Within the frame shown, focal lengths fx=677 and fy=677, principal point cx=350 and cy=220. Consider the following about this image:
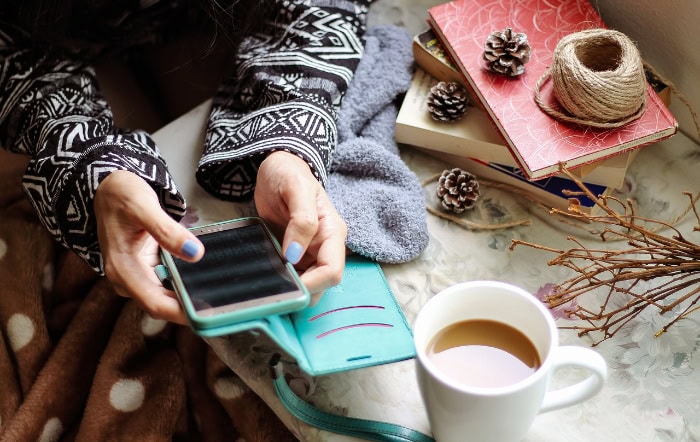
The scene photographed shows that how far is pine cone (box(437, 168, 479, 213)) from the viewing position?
70 cm

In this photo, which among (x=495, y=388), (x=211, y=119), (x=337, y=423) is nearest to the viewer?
Answer: (x=495, y=388)

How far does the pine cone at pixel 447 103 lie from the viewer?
28.0 inches

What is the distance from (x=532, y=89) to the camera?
2.26 ft

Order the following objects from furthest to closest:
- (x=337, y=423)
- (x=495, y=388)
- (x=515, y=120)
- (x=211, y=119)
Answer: (x=211, y=119) < (x=515, y=120) < (x=337, y=423) < (x=495, y=388)

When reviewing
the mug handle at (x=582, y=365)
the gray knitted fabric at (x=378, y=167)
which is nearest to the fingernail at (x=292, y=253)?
the gray knitted fabric at (x=378, y=167)

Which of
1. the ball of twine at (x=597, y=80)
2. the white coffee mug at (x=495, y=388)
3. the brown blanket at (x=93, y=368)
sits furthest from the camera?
the brown blanket at (x=93, y=368)

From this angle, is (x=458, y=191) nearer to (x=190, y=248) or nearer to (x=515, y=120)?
(x=515, y=120)

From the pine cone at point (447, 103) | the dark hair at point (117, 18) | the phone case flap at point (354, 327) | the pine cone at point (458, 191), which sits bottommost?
the pine cone at point (458, 191)

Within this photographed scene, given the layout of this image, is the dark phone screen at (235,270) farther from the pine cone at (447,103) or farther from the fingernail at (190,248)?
the pine cone at (447,103)

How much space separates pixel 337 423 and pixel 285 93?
36cm

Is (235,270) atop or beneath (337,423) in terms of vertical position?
atop

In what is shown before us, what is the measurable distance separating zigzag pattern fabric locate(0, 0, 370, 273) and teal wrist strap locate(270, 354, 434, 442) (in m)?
0.21

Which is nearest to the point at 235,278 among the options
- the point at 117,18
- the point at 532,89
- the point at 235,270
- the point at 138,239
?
the point at 235,270

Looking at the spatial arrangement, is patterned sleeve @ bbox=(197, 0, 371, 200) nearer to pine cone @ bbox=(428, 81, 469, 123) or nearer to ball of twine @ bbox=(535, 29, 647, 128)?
pine cone @ bbox=(428, 81, 469, 123)
